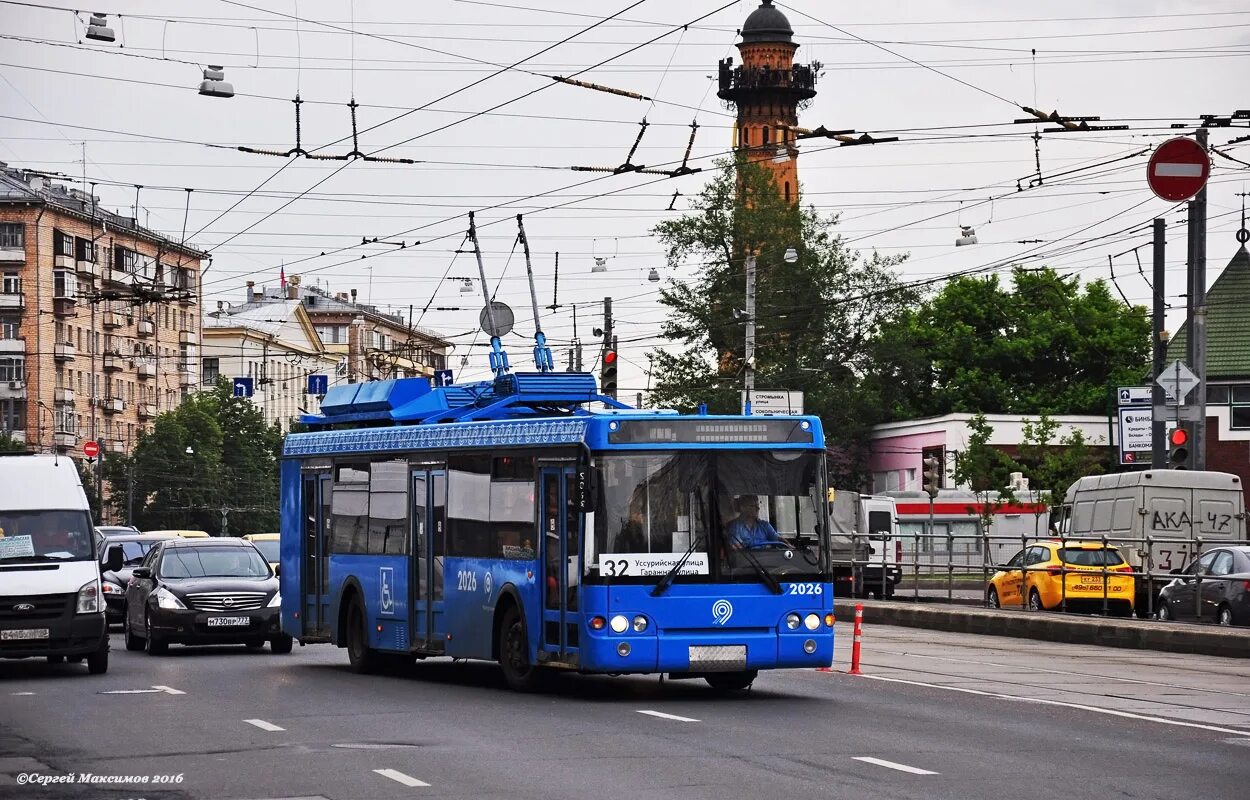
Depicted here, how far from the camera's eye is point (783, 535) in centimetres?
1798

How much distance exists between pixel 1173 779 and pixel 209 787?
5.38m

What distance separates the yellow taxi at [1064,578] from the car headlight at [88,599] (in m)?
15.6

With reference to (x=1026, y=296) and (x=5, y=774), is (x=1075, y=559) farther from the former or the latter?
(x=1026, y=296)

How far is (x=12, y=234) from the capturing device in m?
111

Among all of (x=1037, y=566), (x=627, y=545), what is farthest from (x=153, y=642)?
(x=1037, y=566)

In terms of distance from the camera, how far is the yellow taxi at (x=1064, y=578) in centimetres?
3297

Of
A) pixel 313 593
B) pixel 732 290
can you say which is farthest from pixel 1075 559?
pixel 732 290

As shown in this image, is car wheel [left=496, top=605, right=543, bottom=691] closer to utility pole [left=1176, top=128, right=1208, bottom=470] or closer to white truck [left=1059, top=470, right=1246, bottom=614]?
utility pole [left=1176, top=128, right=1208, bottom=470]

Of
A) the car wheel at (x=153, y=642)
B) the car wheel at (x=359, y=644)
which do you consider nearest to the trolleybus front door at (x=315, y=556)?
the car wheel at (x=359, y=644)

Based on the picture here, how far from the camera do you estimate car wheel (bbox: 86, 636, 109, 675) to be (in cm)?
2194

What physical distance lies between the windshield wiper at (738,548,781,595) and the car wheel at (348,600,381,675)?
5756mm

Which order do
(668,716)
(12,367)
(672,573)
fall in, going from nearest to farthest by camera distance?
(668,716), (672,573), (12,367)

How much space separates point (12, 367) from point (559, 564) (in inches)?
3775

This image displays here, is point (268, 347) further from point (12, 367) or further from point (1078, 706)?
→ point (1078, 706)
